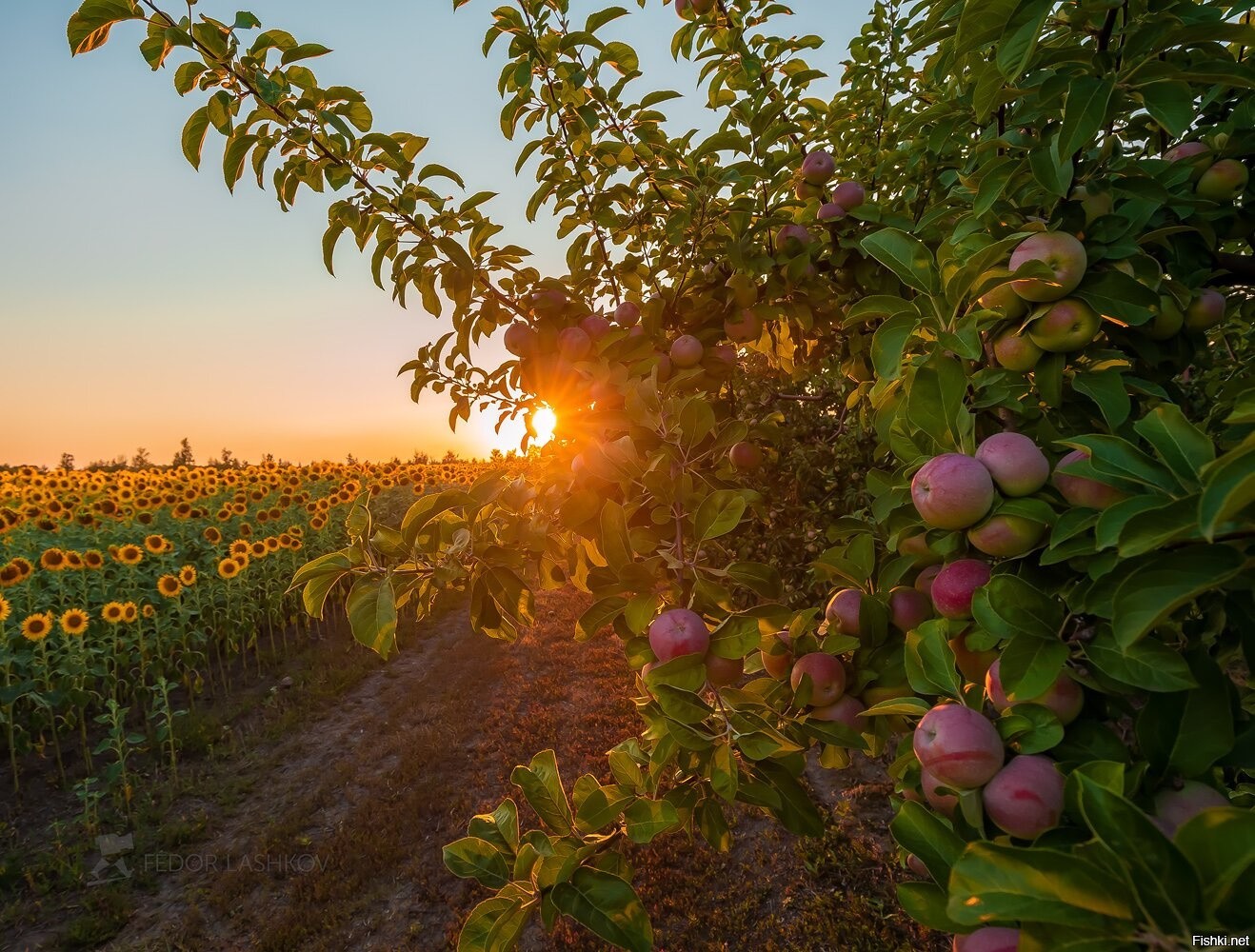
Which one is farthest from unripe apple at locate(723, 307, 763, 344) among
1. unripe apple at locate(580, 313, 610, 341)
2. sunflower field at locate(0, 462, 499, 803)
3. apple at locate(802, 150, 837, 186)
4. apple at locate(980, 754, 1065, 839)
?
sunflower field at locate(0, 462, 499, 803)

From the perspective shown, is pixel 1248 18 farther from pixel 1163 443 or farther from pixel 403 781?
pixel 403 781

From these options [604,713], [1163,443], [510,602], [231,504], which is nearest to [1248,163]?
[1163,443]

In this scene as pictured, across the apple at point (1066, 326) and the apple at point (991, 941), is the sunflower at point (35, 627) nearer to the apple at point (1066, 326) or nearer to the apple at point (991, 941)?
the apple at point (991, 941)

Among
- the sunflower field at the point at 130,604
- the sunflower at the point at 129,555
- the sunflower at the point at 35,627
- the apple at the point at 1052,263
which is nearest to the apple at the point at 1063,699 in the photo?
the apple at the point at 1052,263

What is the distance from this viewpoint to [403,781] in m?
4.89

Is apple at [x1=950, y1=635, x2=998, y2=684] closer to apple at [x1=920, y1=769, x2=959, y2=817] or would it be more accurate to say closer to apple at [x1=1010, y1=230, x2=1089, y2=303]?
apple at [x1=920, y1=769, x2=959, y2=817]

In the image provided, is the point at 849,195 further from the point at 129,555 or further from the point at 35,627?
the point at 129,555

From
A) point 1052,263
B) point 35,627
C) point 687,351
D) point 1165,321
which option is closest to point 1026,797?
point 1052,263

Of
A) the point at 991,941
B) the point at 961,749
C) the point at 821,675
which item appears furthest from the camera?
the point at 821,675

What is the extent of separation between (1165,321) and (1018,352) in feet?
1.14

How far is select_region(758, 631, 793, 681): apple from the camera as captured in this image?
139cm

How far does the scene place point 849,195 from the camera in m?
2.01

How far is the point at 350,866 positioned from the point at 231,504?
6687 millimetres

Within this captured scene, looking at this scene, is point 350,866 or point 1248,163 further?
point 350,866
